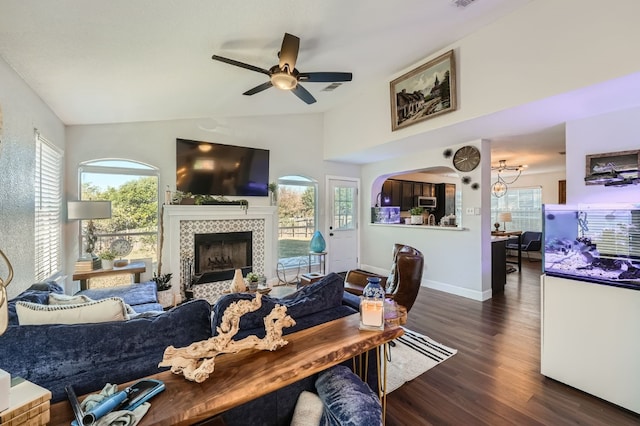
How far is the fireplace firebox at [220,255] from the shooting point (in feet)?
14.2

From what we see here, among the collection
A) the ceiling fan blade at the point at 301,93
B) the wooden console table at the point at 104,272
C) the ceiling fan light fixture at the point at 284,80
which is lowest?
the wooden console table at the point at 104,272

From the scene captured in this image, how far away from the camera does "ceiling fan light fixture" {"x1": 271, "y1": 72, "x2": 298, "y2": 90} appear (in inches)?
98.7

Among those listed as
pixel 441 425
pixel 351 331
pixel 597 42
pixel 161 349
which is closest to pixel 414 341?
pixel 441 425

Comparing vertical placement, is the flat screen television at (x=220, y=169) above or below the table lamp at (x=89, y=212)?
above

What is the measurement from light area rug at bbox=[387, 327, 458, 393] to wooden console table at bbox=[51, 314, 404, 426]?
1181 millimetres

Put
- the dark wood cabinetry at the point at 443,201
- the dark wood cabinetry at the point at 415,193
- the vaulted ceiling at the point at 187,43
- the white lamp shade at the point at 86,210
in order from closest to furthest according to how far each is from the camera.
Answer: the vaulted ceiling at the point at 187,43 < the white lamp shade at the point at 86,210 < the dark wood cabinetry at the point at 415,193 < the dark wood cabinetry at the point at 443,201

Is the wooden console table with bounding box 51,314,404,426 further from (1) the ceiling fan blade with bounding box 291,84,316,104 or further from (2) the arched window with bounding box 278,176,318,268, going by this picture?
(2) the arched window with bounding box 278,176,318,268

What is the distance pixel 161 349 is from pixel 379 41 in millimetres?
3323

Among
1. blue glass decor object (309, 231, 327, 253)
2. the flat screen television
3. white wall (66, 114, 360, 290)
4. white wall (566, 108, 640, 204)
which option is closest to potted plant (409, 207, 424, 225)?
white wall (66, 114, 360, 290)

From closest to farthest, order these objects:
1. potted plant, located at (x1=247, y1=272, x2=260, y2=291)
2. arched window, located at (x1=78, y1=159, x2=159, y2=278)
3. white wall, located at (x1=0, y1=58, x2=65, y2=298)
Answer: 1. white wall, located at (x1=0, y1=58, x2=65, y2=298)
2. potted plant, located at (x1=247, y1=272, x2=260, y2=291)
3. arched window, located at (x1=78, y1=159, x2=159, y2=278)

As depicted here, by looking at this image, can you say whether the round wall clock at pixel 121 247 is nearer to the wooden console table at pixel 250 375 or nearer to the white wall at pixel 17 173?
the white wall at pixel 17 173

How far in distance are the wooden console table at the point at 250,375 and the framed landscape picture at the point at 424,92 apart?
2972 millimetres

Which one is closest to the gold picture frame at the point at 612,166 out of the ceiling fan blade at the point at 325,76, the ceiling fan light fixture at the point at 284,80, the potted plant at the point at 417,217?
the potted plant at the point at 417,217

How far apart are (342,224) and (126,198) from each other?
12.7 feet
